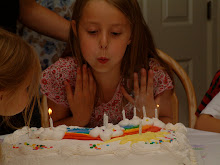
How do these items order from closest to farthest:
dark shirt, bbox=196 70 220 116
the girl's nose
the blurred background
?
the girl's nose → dark shirt, bbox=196 70 220 116 → the blurred background

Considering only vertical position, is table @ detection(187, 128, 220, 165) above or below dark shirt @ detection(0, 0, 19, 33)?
below

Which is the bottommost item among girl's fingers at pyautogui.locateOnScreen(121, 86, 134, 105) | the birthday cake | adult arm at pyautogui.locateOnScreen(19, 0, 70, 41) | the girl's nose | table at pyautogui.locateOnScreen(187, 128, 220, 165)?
table at pyautogui.locateOnScreen(187, 128, 220, 165)

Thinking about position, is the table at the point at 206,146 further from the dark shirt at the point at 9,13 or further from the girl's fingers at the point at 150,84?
the dark shirt at the point at 9,13

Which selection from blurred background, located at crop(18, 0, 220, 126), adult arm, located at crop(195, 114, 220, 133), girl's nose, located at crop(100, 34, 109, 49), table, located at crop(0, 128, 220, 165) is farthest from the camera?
blurred background, located at crop(18, 0, 220, 126)

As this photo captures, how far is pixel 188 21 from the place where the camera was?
240 cm

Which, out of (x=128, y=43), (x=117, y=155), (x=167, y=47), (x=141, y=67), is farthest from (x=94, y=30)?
(x=167, y=47)

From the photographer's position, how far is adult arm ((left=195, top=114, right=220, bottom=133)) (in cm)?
133

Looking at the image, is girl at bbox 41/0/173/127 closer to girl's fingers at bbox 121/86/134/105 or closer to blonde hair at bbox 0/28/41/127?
girl's fingers at bbox 121/86/134/105

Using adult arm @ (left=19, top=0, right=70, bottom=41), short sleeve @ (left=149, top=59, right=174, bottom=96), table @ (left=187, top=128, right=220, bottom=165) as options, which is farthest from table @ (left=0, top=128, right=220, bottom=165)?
adult arm @ (left=19, top=0, right=70, bottom=41)

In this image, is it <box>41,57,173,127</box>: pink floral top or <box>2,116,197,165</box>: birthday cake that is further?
<box>41,57,173,127</box>: pink floral top

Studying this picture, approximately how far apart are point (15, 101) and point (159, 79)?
72 centimetres

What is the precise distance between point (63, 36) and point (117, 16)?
330 millimetres

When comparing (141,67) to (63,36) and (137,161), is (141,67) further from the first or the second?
(137,161)

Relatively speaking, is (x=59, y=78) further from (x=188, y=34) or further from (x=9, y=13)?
(x=188, y=34)
